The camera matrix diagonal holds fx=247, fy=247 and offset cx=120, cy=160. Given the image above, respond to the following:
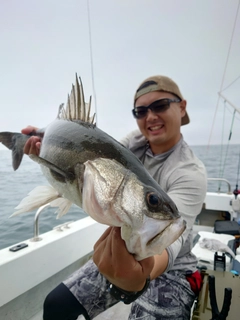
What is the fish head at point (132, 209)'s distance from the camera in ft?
2.76

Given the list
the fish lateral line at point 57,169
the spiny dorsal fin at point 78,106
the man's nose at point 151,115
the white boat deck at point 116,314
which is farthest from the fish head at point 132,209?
the white boat deck at point 116,314

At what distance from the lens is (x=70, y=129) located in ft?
4.55

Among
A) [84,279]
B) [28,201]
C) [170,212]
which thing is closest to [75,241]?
[84,279]

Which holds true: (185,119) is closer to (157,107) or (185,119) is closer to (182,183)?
(157,107)

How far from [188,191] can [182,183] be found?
0.24ft

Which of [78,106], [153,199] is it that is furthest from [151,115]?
[153,199]

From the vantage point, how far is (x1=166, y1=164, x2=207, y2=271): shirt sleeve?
5.56 feet

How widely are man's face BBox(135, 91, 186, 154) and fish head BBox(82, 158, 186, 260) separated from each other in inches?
43.6

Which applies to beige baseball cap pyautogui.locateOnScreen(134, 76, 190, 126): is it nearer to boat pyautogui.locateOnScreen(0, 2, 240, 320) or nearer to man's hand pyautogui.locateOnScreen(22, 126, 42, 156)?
man's hand pyautogui.locateOnScreen(22, 126, 42, 156)

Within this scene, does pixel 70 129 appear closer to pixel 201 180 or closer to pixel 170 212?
pixel 170 212

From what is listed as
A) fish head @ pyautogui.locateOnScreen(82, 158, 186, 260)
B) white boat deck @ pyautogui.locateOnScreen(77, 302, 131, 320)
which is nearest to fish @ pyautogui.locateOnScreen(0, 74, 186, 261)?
fish head @ pyautogui.locateOnScreen(82, 158, 186, 260)

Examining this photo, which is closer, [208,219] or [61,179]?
[61,179]

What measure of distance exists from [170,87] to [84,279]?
169 centimetres

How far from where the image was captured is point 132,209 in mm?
882
